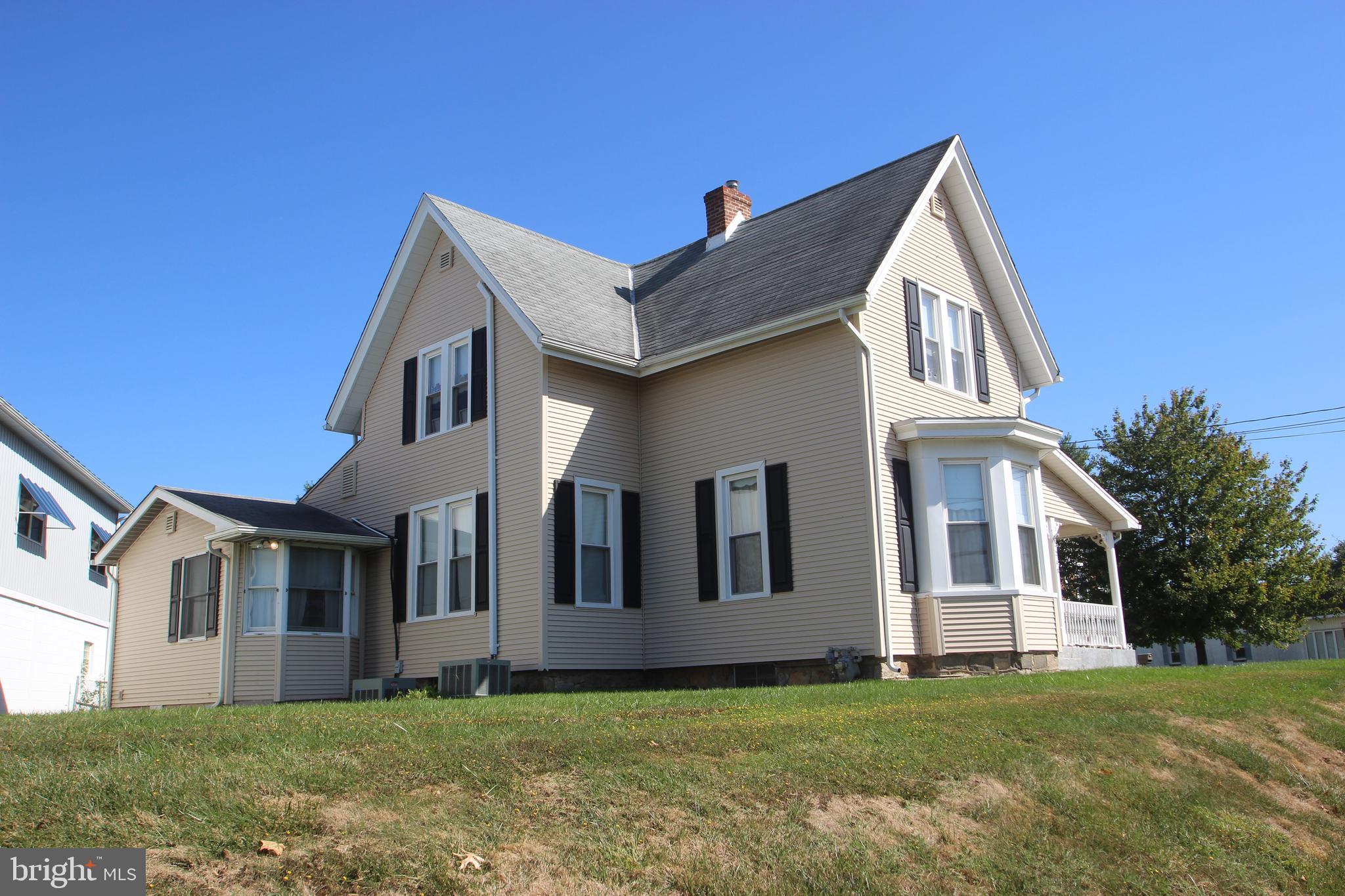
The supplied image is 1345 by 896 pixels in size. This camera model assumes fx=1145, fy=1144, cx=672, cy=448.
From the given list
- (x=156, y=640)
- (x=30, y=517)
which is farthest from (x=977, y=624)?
(x=30, y=517)

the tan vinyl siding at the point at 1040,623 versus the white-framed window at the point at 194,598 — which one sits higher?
the white-framed window at the point at 194,598

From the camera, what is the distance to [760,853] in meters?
6.58

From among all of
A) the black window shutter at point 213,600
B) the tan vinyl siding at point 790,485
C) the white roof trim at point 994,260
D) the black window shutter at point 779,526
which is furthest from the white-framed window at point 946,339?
the black window shutter at point 213,600

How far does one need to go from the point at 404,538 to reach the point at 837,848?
13.6 metres

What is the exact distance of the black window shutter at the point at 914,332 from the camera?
1714cm

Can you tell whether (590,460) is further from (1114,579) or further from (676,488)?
(1114,579)

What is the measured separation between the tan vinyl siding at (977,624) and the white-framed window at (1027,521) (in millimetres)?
827

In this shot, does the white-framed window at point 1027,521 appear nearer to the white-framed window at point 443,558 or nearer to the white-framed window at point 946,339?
the white-framed window at point 946,339

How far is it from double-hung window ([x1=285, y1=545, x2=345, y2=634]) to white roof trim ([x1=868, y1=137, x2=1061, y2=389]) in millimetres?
10691

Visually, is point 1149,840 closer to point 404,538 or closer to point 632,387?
point 632,387

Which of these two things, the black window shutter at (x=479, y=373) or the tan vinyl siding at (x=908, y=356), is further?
the black window shutter at (x=479, y=373)

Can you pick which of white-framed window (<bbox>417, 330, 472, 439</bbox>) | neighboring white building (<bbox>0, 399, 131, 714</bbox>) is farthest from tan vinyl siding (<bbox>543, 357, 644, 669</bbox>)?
neighboring white building (<bbox>0, 399, 131, 714</bbox>)

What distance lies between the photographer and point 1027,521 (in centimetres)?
1700

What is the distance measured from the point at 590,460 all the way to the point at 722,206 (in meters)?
6.44
